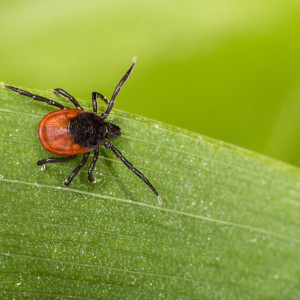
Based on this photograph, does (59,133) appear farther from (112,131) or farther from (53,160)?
(112,131)

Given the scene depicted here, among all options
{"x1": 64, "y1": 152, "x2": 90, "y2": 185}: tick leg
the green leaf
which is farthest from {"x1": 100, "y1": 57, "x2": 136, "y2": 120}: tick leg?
{"x1": 64, "y1": 152, "x2": 90, "y2": 185}: tick leg

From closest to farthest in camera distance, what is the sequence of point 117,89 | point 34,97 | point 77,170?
point 34,97
point 77,170
point 117,89

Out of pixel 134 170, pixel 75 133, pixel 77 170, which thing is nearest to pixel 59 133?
pixel 75 133

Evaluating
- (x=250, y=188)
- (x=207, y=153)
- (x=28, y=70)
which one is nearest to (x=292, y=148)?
(x=250, y=188)

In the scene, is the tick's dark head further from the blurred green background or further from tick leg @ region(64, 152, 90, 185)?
the blurred green background

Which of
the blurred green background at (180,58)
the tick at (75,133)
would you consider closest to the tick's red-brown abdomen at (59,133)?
the tick at (75,133)

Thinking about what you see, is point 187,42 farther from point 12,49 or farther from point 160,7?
point 12,49
